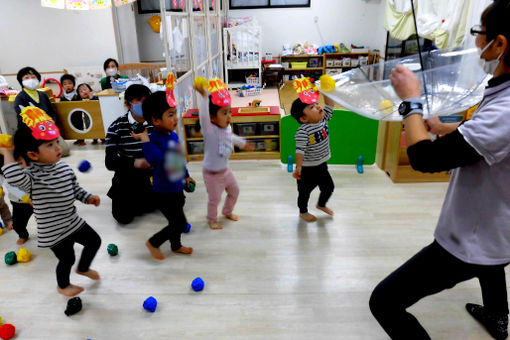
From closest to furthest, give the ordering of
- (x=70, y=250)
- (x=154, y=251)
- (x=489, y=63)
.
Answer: (x=489, y=63), (x=70, y=250), (x=154, y=251)

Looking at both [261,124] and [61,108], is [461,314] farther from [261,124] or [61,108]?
[61,108]

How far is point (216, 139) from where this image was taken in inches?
96.1

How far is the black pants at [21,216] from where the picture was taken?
252cm

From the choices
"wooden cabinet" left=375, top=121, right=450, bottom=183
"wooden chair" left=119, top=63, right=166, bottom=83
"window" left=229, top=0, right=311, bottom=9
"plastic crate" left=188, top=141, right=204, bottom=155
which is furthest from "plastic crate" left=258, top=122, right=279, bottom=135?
"window" left=229, top=0, right=311, bottom=9

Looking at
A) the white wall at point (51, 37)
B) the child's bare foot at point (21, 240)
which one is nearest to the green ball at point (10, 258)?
the child's bare foot at point (21, 240)

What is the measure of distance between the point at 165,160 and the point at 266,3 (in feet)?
24.2

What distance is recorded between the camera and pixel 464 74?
1.39m

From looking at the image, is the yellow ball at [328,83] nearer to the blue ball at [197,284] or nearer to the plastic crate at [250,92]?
the blue ball at [197,284]

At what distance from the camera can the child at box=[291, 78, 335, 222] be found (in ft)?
7.83

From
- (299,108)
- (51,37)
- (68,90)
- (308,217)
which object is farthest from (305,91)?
(51,37)

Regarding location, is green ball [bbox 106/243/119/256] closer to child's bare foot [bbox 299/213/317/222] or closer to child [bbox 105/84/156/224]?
child [bbox 105/84/156/224]

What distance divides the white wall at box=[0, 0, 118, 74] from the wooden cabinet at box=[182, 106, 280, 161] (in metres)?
4.39

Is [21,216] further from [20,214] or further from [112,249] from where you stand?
[112,249]

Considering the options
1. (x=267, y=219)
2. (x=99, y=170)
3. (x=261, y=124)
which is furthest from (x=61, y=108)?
(x=267, y=219)
